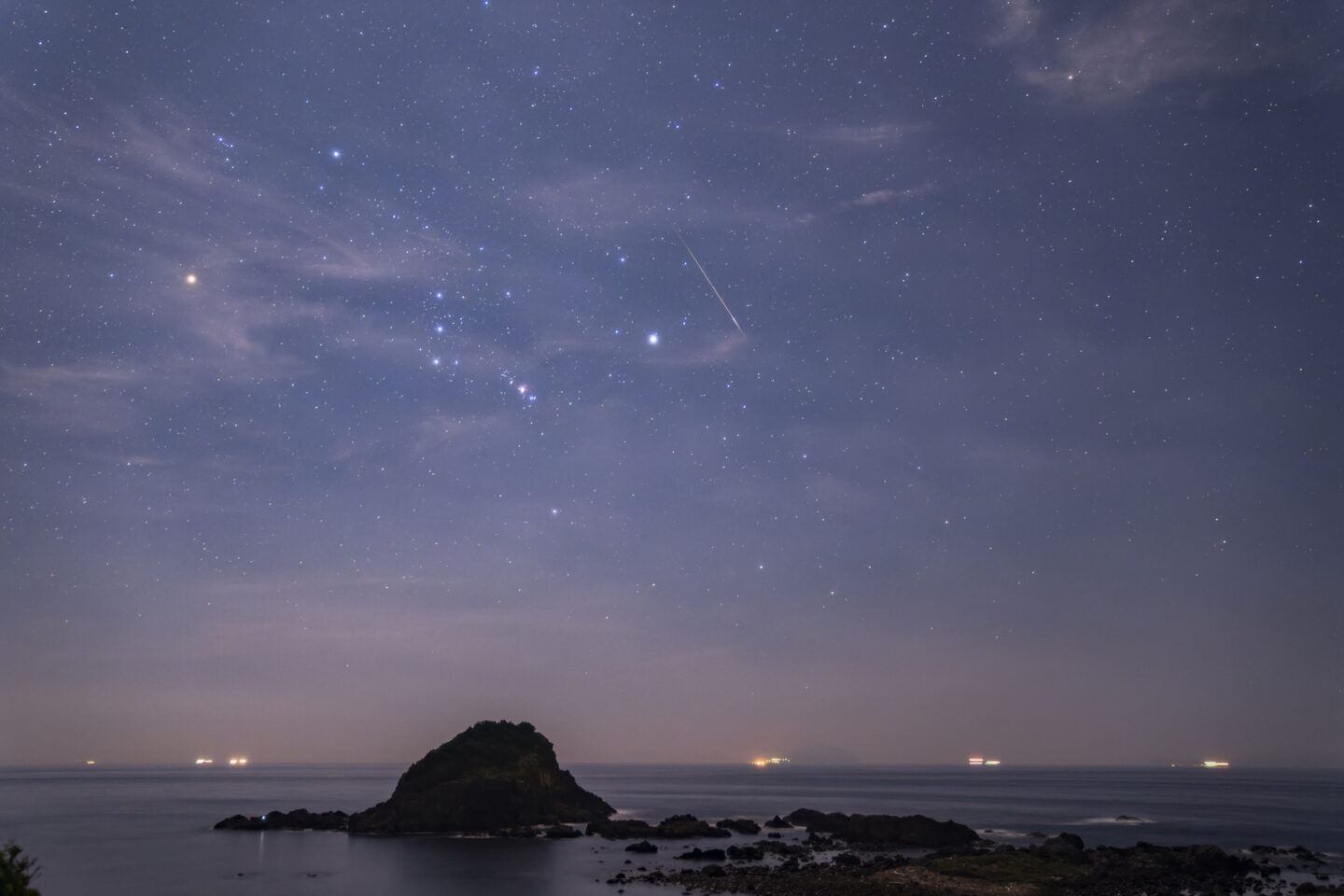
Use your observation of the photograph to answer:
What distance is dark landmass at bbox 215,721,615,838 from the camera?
81375mm

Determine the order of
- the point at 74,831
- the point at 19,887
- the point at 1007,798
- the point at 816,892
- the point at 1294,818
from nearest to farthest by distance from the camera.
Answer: the point at 19,887, the point at 816,892, the point at 74,831, the point at 1294,818, the point at 1007,798

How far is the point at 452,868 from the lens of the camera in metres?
58.2

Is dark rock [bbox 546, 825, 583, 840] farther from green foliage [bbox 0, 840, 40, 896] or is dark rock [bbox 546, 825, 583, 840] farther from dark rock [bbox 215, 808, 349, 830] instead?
green foliage [bbox 0, 840, 40, 896]

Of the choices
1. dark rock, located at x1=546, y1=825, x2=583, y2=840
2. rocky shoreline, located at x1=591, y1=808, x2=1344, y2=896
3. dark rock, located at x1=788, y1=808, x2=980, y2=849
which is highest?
rocky shoreline, located at x1=591, y1=808, x2=1344, y2=896

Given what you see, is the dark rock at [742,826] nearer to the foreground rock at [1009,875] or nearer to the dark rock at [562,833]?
the dark rock at [562,833]

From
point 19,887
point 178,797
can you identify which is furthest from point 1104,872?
point 178,797

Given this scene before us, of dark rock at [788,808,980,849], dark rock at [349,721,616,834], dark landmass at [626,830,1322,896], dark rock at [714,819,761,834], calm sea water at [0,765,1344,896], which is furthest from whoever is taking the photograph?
dark rock at [349,721,616,834]

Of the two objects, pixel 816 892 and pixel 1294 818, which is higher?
pixel 816 892

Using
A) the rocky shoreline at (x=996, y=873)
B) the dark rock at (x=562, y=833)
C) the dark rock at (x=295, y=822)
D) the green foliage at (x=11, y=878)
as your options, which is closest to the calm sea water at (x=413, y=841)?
the dark rock at (x=562, y=833)

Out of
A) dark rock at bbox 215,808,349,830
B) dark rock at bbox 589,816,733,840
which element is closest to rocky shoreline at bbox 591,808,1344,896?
dark rock at bbox 589,816,733,840

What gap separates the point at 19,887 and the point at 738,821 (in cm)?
7150

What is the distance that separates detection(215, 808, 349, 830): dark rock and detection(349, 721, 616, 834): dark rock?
9.47 feet

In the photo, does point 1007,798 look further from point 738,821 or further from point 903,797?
point 738,821

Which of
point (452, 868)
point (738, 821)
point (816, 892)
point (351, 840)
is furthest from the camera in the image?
point (738, 821)
